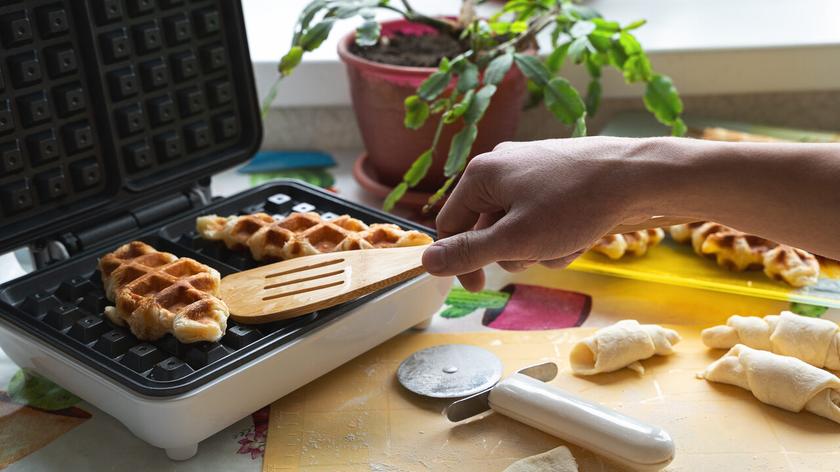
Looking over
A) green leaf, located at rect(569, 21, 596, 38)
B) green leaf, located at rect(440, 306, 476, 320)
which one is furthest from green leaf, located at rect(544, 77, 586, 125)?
green leaf, located at rect(440, 306, 476, 320)

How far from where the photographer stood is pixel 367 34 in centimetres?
145

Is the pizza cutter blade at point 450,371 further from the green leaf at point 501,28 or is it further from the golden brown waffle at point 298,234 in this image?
the green leaf at point 501,28

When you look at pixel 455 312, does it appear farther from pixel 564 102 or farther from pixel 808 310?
pixel 808 310

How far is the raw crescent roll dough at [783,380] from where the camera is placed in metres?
1.09

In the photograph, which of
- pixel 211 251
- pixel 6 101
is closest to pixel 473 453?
pixel 211 251

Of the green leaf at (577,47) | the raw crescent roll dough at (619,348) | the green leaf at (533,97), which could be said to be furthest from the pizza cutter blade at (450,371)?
the green leaf at (533,97)

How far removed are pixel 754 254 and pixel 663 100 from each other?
0.29m

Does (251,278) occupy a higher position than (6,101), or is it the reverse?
(6,101)

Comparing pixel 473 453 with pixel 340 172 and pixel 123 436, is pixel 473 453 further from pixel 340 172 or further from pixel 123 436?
pixel 340 172

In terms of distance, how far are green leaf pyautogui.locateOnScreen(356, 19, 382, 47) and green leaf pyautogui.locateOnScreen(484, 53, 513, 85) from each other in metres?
0.17

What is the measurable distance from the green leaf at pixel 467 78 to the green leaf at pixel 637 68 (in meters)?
0.25

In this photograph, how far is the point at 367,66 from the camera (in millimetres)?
1529

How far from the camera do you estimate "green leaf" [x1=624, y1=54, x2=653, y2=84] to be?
1505mm

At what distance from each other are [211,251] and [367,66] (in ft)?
1.35
